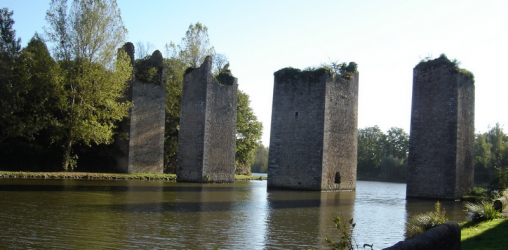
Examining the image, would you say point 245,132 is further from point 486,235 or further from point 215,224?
point 486,235

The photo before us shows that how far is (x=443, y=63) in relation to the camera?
60.3ft

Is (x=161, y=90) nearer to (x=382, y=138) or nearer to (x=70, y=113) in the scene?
(x=70, y=113)

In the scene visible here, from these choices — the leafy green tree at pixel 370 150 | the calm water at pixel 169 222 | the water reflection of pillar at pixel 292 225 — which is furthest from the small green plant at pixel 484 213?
the leafy green tree at pixel 370 150

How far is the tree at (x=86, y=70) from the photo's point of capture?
73.5 feet

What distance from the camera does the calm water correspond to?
7.27m

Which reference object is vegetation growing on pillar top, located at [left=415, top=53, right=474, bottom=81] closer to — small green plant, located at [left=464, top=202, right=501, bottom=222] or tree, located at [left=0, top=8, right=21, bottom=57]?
small green plant, located at [left=464, top=202, right=501, bottom=222]

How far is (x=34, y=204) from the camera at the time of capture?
1101 cm

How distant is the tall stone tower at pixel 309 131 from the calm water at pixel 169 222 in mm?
6457

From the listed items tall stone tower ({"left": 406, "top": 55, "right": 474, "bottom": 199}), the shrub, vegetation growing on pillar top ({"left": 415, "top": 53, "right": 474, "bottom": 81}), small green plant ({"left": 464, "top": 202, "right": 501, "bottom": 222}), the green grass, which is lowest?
the green grass

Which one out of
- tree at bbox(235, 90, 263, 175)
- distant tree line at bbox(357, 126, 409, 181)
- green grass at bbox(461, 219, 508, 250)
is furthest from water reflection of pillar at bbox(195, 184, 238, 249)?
distant tree line at bbox(357, 126, 409, 181)

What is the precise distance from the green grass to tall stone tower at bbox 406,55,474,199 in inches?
343

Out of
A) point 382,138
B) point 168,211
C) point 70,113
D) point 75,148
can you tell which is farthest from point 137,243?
point 382,138

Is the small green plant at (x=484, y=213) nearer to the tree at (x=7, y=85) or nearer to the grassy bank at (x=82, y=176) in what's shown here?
the grassy bank at (x=82, y=176)

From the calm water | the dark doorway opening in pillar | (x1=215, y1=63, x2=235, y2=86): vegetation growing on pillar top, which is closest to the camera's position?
the calm water
